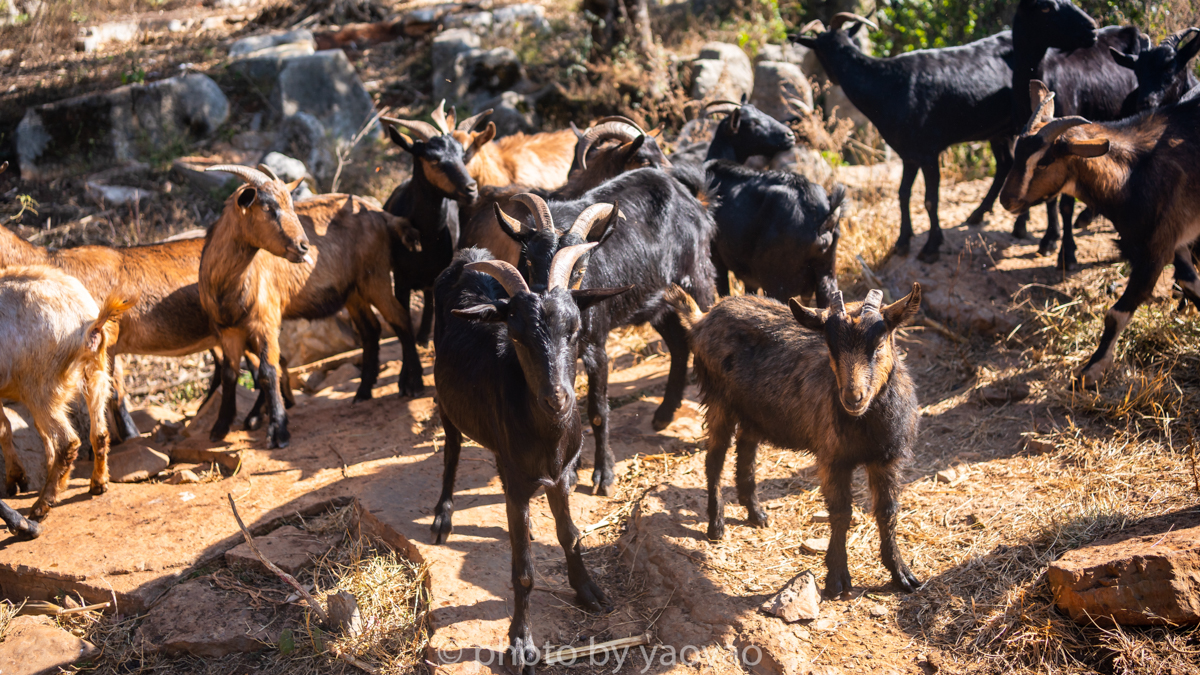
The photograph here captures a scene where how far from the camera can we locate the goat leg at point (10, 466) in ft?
18.8

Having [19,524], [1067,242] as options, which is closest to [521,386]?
[19,524]

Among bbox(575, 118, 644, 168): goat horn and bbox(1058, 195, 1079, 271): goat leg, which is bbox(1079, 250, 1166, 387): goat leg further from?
bbox(575, 118, 644, 168): goat horn

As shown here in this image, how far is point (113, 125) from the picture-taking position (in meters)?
12.3

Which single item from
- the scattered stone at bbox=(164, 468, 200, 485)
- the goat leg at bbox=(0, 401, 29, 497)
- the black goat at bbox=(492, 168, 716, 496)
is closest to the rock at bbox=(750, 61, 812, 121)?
the black goat at bbox=(492, 168, 716, 496)

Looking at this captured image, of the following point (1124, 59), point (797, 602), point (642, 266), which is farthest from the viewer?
point (1124, 59)

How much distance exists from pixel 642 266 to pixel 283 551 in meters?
2.83

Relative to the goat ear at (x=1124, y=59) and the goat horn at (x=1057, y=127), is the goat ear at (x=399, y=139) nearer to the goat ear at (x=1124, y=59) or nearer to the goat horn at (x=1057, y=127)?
the goat horn at (x=1057, y=127)

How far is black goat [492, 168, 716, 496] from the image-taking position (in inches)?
210

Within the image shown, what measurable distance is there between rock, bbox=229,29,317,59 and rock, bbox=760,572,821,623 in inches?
483

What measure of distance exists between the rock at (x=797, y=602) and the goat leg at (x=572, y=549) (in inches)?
33.6

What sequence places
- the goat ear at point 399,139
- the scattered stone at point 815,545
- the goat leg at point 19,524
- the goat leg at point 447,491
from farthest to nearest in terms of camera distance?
the goat ear at point 399,139, the goat leg at point 19,524, the goat leg at point 447,491, the scattered stone at point 815,545

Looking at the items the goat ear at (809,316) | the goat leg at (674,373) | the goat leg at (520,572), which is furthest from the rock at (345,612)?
the goat ear at (809,316)

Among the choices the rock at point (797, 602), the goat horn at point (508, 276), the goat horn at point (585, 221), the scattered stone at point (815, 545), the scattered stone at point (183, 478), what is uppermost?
the goat horn at point (585, 221)

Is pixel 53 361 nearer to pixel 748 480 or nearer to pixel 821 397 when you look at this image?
pixel 748 480
